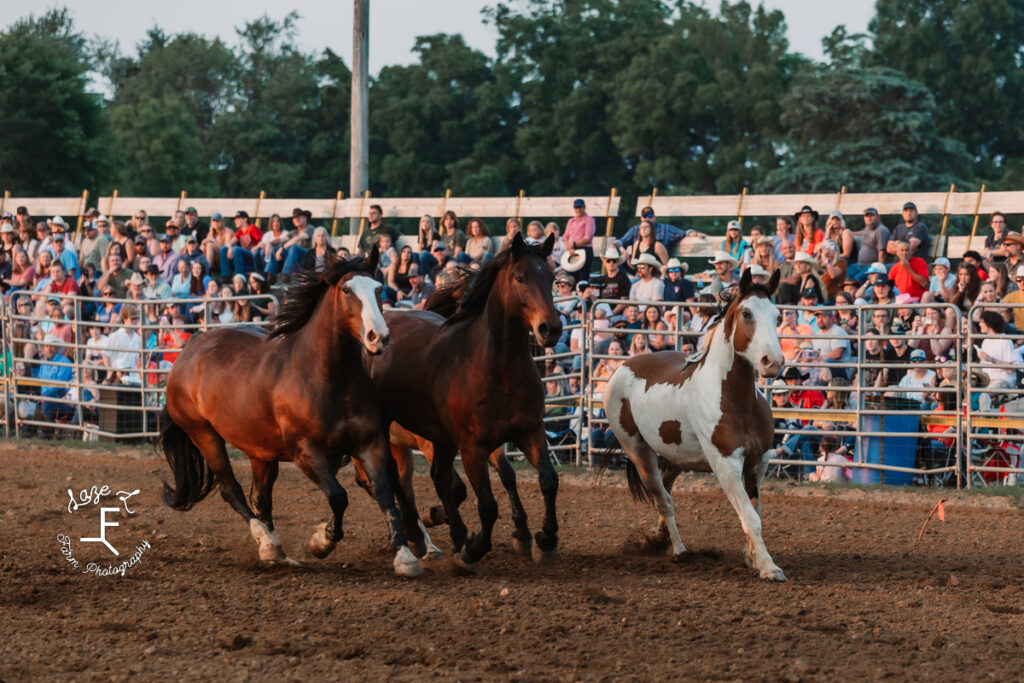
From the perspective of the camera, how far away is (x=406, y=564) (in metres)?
7.23

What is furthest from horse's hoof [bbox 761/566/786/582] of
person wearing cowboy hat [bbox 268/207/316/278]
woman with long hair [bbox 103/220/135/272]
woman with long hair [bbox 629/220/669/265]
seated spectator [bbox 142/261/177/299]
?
woman with long hair [bbox 103/220/135/272]

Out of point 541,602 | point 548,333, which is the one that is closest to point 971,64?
point 548,333

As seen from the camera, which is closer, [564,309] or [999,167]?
[564,309]

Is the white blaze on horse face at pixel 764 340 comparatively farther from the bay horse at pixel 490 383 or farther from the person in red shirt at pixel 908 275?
the person in red shirt at pixel 908 275

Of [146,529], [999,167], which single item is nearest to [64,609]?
[146,529]

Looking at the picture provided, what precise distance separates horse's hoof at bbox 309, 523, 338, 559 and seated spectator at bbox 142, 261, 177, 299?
27.6 feet

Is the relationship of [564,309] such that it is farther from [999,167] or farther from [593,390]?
[999,167]

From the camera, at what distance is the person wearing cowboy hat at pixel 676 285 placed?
41.4ft

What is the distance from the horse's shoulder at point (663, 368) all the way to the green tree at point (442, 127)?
3065 cm

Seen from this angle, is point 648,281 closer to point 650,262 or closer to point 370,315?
point 650,262

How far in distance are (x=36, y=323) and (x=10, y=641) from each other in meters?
9.72

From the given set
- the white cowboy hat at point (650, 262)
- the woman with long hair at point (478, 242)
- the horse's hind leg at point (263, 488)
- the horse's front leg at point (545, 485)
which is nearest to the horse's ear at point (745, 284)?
the horse's front leg at point (545, 485)

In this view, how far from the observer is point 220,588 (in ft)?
22.8

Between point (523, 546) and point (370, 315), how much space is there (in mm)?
1758
